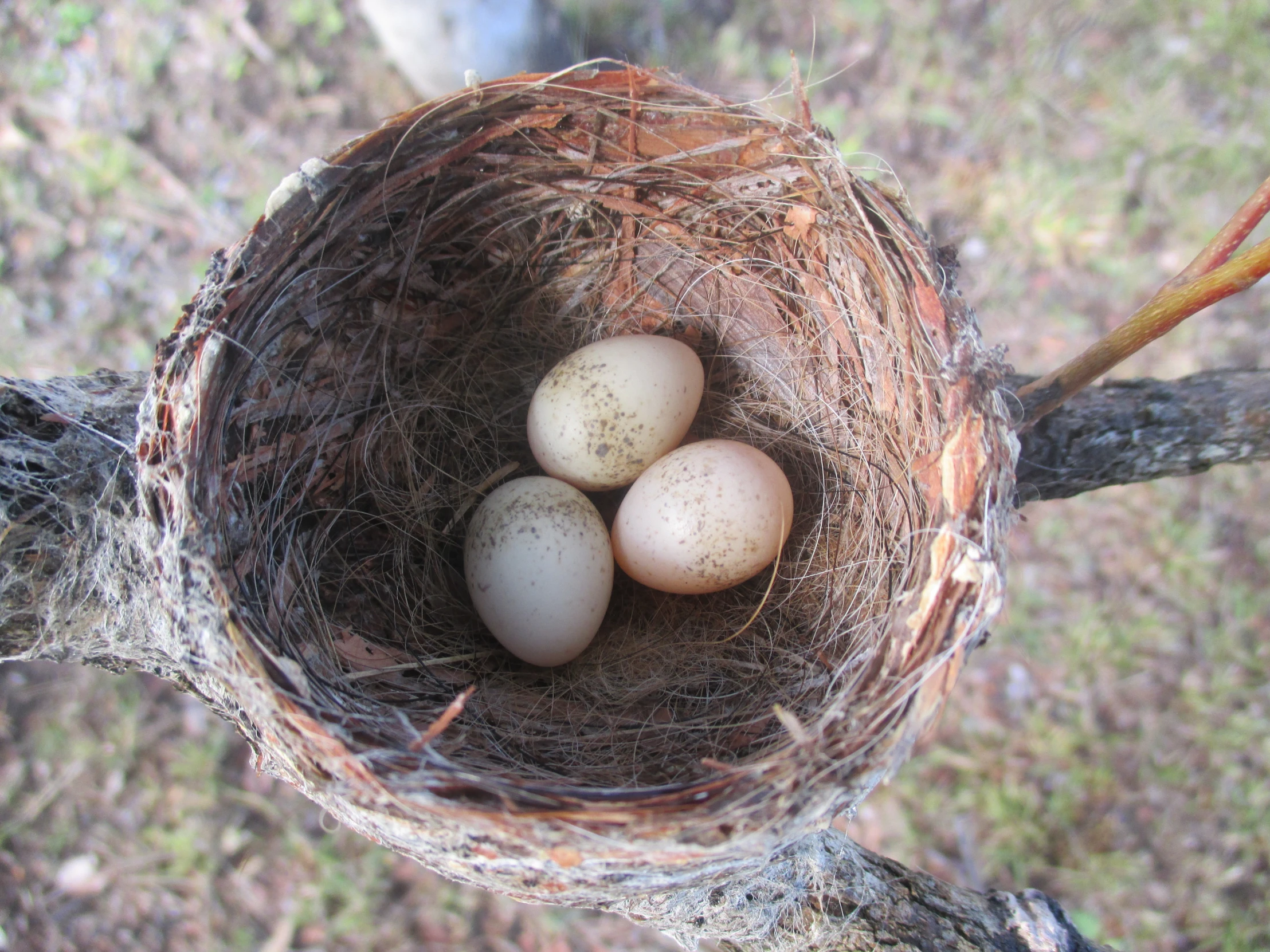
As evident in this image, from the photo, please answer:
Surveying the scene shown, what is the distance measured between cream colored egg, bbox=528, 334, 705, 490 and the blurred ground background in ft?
3.04

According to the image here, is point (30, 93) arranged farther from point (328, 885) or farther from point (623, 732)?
point (623, 732)

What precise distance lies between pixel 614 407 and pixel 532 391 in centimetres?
26

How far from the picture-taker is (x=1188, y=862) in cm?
200

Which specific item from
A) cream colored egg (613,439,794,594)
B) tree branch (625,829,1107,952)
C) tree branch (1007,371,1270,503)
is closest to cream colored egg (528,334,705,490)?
cream colored egg (613,439,794,594)

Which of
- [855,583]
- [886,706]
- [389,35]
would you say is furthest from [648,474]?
[389,35]

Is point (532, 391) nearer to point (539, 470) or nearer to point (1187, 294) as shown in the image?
point (539, 470)

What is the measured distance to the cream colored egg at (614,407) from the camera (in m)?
1.41

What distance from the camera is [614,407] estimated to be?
141 cm

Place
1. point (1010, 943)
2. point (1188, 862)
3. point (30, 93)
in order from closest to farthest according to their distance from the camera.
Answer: point (1010, 943)
point (1188, 862)
point (30, 93)

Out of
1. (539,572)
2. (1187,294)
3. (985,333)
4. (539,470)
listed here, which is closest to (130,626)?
(539,572)

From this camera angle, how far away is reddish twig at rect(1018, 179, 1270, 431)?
0.93 m

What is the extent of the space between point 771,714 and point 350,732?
58 cm

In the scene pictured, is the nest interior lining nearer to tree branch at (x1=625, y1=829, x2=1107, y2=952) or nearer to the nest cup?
the nest cup

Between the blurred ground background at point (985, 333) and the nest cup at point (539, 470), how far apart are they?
0.85m
